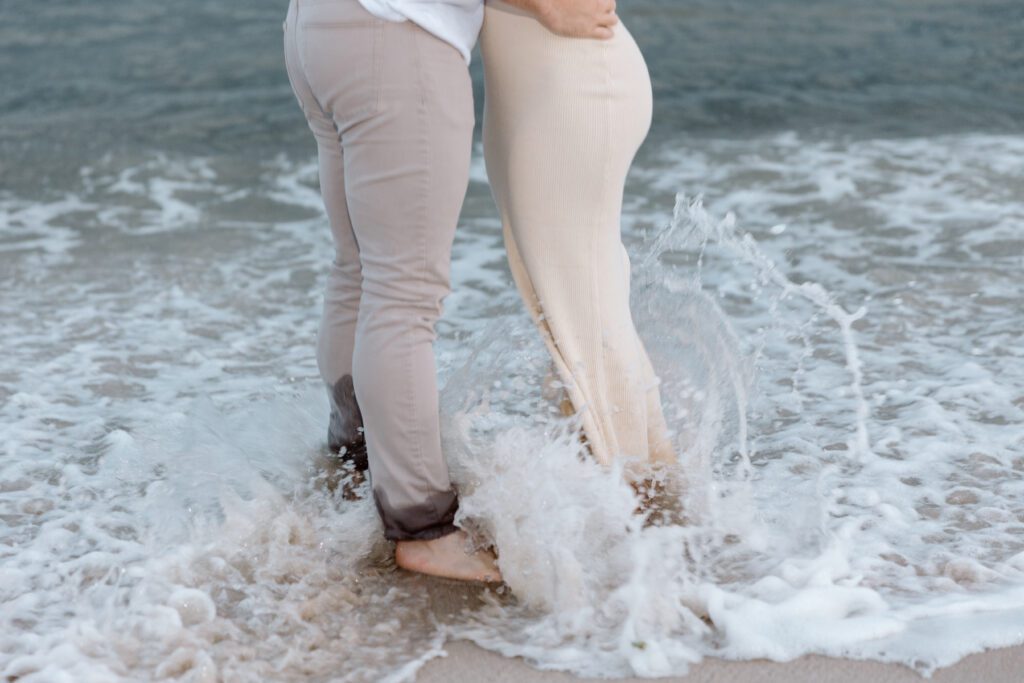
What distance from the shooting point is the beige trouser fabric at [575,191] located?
2.40 m

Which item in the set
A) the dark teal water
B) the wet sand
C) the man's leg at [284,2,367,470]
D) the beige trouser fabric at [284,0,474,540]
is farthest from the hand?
the dark teal water

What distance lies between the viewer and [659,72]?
9055mm

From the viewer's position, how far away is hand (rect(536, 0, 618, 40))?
7.60 feet

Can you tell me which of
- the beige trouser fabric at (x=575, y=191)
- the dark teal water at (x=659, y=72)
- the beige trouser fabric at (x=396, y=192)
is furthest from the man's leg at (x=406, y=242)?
the dark teal water at (x=659, y=72)

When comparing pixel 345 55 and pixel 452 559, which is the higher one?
pixel 345 55

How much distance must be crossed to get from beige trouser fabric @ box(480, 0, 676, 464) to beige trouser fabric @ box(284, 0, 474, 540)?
0.45 ft

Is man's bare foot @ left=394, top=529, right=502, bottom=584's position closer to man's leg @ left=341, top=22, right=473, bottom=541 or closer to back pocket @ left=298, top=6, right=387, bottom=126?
man's leg @ left=341, top=22, right=473, bottom=541

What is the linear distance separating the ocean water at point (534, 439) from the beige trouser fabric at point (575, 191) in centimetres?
17

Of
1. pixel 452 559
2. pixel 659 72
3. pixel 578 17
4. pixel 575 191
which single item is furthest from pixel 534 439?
pixel 659 72

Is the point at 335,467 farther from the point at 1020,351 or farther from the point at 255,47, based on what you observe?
the point at 255,47

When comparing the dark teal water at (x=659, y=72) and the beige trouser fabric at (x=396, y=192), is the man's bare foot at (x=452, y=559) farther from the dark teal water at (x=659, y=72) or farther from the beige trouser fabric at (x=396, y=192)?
the dark teal water at (x=659, y=72)

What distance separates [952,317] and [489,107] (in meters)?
2.33

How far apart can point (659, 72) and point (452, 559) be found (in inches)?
278

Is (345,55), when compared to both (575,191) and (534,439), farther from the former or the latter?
(534,439)
